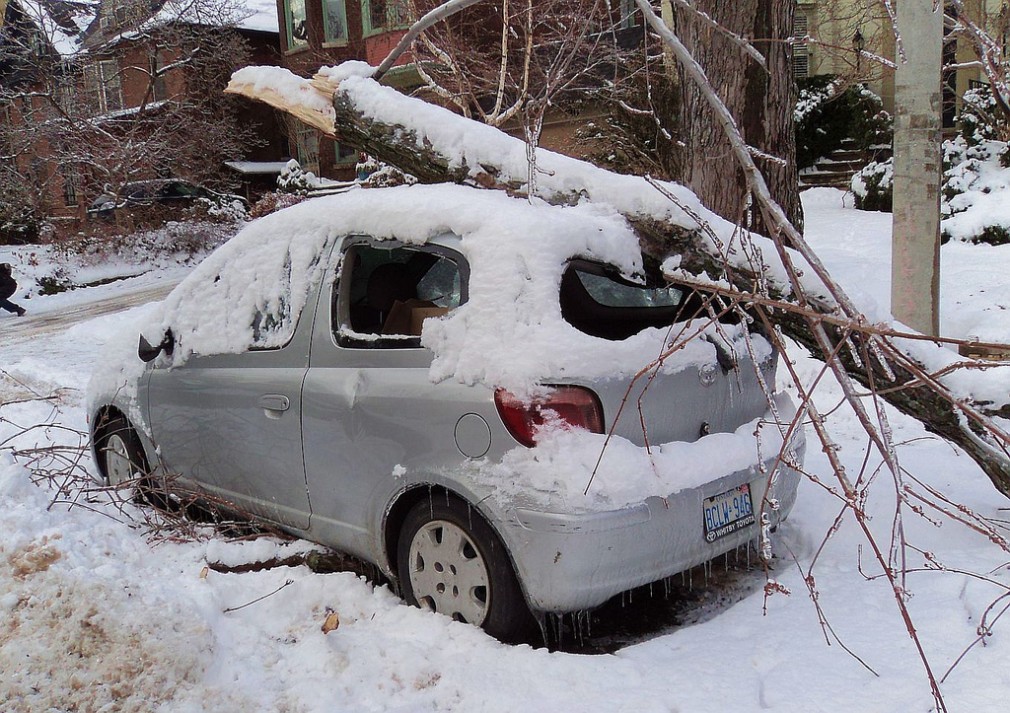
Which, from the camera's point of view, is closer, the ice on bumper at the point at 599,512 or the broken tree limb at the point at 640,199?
the ice on bumper at the point at 599,512

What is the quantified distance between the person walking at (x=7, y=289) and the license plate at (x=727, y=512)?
16.4 meters

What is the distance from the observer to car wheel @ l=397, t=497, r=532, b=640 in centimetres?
305

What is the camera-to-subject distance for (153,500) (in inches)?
186

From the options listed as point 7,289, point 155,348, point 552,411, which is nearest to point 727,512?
point 552,411

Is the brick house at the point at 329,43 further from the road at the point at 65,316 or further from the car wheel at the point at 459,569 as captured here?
the car wheel at the point at 459,569

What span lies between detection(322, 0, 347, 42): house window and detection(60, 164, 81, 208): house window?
26.7ft

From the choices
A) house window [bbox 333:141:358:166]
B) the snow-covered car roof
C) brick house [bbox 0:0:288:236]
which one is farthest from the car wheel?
house window [bbox 333:141:358:166]

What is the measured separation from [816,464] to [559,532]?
2.83m

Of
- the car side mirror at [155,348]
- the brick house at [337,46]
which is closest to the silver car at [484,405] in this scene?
the car side mirror at [155,348]

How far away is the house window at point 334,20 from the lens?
24344 millimetres

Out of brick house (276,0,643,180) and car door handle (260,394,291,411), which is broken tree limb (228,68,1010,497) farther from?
brick house (276,0,643,180)

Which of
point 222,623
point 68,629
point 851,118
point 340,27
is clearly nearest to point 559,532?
point 222,623

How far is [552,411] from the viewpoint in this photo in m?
2.90

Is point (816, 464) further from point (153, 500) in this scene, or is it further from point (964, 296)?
point (964, 296)
